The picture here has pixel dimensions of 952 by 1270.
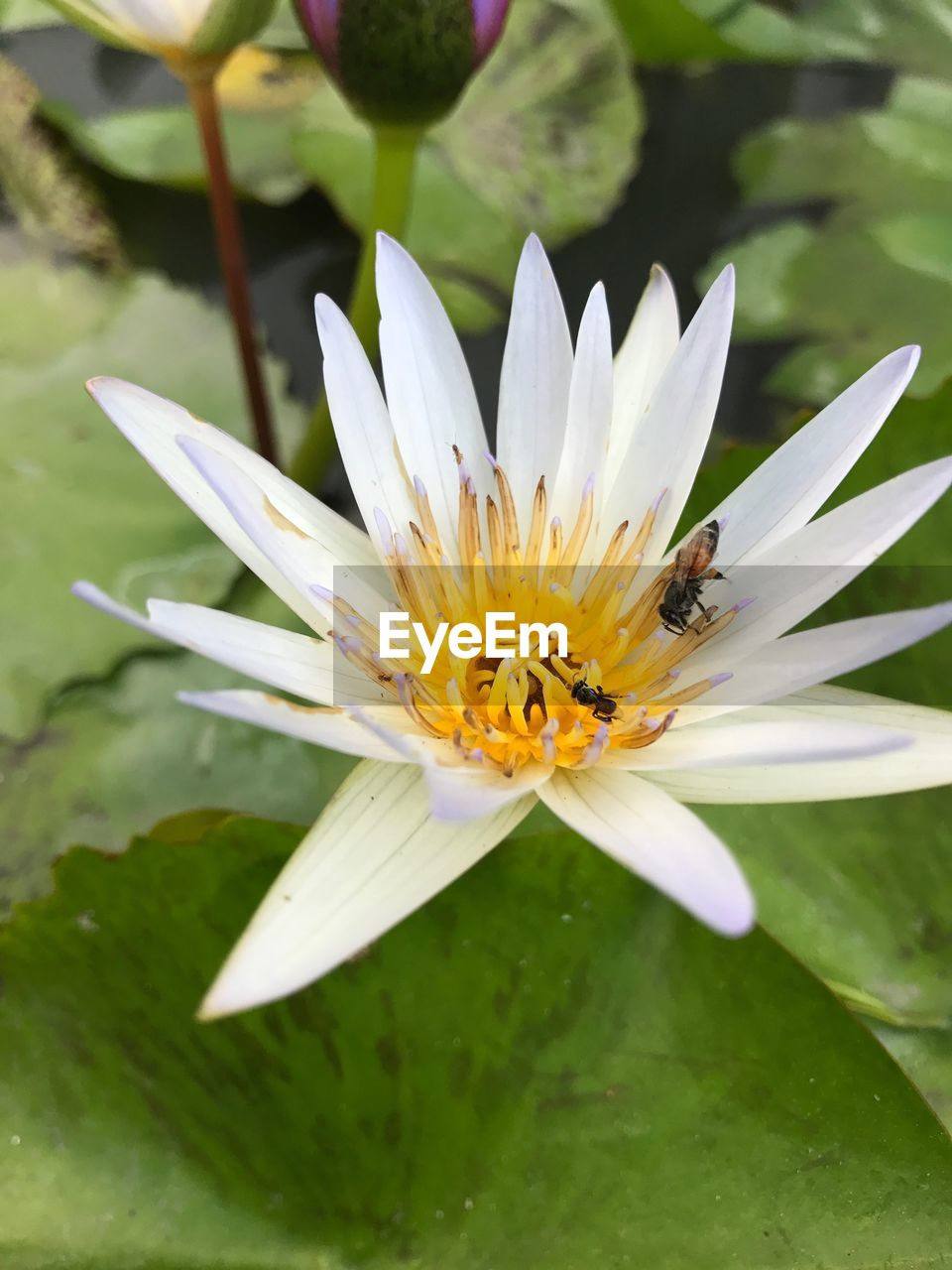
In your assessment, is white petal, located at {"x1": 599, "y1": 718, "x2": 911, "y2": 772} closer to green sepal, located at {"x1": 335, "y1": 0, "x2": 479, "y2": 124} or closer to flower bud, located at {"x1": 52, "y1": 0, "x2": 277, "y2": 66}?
green sepal, located at {"x1": 335, "y1": 0, "x2": 479, "y2": 124}

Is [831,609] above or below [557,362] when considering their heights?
below

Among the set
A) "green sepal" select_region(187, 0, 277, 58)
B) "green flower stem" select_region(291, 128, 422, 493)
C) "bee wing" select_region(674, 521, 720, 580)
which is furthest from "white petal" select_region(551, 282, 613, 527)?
"green sepal" select_region(187, 0, 277, 58)

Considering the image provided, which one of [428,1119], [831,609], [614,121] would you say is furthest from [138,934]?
[614,121]

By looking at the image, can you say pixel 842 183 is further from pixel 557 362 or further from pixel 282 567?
pixel 282 567

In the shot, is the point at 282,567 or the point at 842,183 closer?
the point at 282,567

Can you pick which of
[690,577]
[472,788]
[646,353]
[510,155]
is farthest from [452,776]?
[510,155]

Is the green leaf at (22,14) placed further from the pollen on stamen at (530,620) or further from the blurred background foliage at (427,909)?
the pollen on stamen at (530,620)
